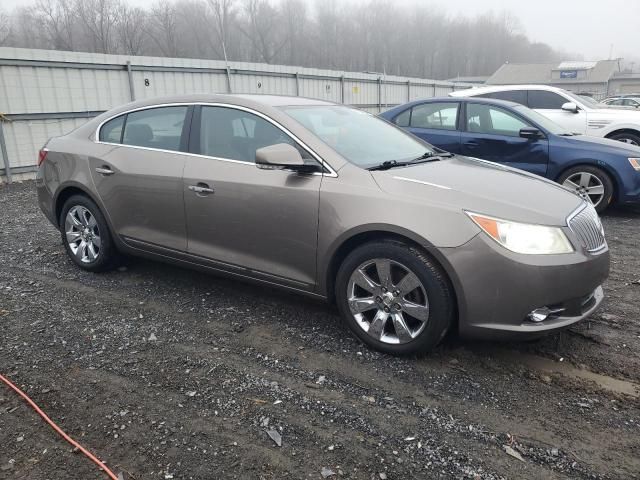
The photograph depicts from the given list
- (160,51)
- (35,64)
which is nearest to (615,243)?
(35,64)

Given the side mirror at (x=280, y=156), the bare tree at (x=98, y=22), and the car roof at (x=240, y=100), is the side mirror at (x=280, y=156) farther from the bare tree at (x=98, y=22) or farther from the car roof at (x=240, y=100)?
the bare tree at (x=98, y=22)

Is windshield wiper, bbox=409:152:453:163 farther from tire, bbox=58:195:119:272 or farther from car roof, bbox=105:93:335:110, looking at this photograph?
tire, bbox=58:195:119:272

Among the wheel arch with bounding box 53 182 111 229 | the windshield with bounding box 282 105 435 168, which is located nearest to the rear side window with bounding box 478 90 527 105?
the windshield with bounding box 282 105 435 168

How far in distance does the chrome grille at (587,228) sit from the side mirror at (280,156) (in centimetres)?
168

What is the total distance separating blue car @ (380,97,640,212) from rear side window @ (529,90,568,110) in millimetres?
3015

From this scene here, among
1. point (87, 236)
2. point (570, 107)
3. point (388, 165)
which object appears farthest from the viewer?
point (570, 107)

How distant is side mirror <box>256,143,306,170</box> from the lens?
129 inches

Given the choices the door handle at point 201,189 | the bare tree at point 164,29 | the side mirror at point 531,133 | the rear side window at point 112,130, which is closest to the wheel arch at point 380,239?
the door handle at point 201,189

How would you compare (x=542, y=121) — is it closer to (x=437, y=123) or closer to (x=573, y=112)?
(x=437, y=123)

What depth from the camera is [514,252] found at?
282 cm

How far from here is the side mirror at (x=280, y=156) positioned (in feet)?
10.7

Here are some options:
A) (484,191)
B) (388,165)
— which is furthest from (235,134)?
(484,191)

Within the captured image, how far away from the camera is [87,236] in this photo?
4766mm

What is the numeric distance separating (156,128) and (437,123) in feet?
15.4
